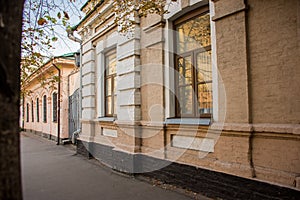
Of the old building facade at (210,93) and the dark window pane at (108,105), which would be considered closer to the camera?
the old building facade at (210,93)

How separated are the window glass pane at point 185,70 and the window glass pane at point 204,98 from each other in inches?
13.6

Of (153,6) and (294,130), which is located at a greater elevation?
(153,6)

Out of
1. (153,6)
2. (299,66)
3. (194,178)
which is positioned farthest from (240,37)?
(194,178)

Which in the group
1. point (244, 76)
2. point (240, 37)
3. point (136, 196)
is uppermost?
point (240, 37)

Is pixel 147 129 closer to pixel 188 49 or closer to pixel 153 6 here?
pixel 188 49

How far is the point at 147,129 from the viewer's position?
5.73 metres

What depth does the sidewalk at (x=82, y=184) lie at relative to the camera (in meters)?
4.54

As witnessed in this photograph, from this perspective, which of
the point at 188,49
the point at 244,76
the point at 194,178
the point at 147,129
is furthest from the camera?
the point at 147,129

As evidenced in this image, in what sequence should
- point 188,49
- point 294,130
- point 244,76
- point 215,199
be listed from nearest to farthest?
point 294,130, point 244,76, point 215,199, point 188,49

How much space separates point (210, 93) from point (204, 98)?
0.57 feet

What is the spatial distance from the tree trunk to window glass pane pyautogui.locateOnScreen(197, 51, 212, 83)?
355cm

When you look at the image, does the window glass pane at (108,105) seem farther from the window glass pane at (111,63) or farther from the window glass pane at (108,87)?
the window glass pane at (111,63)

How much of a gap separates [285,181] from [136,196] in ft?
8.17

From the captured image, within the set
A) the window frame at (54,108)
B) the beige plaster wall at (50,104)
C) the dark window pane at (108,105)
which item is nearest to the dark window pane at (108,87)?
the dark window pane at (108,105)
